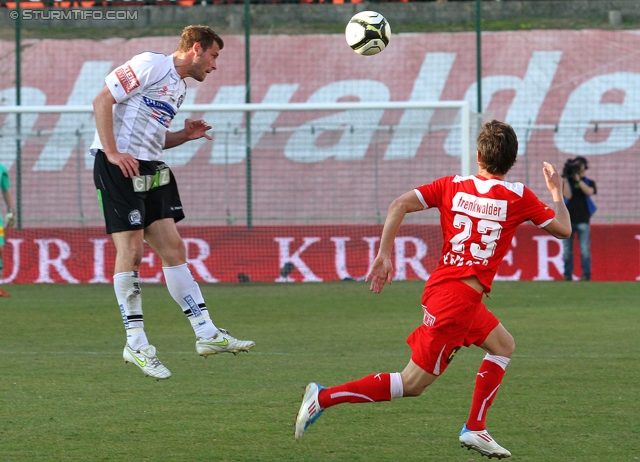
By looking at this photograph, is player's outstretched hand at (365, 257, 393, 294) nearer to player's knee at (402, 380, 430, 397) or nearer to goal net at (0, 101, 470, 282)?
player's knee at (402, 380, 430, 397)

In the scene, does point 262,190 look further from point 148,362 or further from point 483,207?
point 483,207

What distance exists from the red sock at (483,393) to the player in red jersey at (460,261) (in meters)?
0.01

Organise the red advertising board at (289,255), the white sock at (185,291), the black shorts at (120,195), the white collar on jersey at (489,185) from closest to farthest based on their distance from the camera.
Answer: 1. the white collar on jersey at (489,185)
2. the black shorts at (120,195)
3. the white sock at (185,291)
4. the red advertising board at (289,255)

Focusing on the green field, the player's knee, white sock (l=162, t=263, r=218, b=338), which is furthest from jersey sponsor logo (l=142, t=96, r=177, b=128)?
the player's knee

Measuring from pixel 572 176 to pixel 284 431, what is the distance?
1143 cm

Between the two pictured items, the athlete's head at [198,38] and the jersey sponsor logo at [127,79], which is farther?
the athlete's head at [198,38]

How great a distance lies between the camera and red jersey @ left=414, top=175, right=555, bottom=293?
5.03 meters

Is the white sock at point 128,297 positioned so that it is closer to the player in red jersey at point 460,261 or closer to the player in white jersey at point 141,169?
the player in white jersey at point 141,169

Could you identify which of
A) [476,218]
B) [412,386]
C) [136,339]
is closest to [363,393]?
[412,386]

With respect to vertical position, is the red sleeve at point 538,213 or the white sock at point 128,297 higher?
the red sleeve at point 538,213

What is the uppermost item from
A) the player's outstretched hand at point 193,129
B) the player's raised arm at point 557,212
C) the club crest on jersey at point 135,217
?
the player's outstretched hand at point 193,129

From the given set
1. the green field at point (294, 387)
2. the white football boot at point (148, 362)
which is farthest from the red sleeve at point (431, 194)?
the white football boot at point (148, 362)

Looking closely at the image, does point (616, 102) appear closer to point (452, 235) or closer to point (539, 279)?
point (539, 279)

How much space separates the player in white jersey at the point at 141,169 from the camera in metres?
6.30
